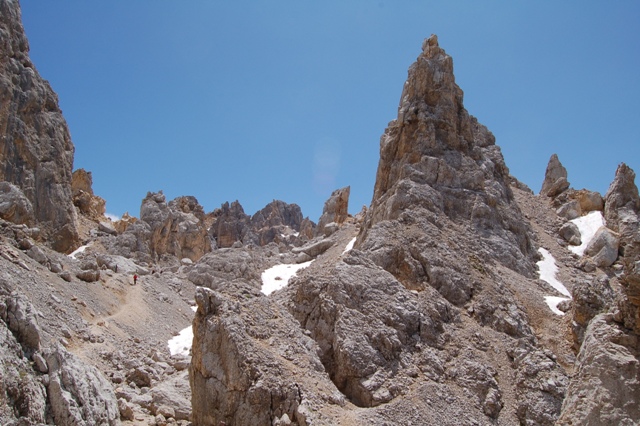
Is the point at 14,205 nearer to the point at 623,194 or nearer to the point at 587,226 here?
the point at 587,226

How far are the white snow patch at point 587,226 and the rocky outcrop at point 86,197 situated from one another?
58.7 m

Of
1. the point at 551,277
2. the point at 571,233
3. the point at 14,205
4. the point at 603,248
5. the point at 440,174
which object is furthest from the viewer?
the point at 571,233

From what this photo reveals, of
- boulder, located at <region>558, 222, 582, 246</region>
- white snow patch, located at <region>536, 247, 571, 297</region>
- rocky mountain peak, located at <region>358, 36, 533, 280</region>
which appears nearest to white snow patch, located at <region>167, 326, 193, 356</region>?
rocky mountain peak, located at <region>358, 36, 533, 280</region>

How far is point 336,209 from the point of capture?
7262cm

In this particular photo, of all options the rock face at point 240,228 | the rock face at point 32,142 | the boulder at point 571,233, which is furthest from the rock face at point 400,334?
the rock face at point 240,228

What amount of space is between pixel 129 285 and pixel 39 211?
13858 millimetres

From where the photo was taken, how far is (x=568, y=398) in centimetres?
1278

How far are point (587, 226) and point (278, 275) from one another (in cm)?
2925

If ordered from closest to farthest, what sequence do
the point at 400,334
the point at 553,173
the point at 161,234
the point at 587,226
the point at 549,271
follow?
1. the point at 400,334
2. the point at 549,271
3. the point at 587,226
4. the point at 161,234
5. the point at 553,173

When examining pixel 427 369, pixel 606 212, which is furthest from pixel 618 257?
pixel 427 369

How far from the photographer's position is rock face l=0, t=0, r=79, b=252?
151ft

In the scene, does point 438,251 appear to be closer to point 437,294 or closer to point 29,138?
point 437,294

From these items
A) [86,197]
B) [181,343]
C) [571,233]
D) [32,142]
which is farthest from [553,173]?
[86,197]

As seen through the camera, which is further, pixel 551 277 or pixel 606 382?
pixel 551 277
